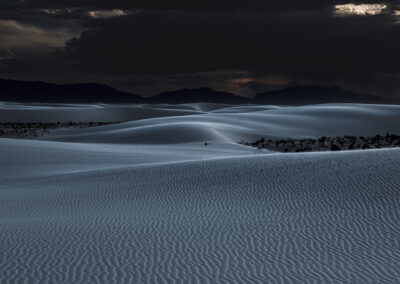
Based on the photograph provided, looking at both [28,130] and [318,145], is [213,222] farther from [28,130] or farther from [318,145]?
[28,130]

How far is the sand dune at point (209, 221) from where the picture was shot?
6.50m

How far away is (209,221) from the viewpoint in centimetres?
934

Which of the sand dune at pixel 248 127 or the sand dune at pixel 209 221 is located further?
the sand dune at pixel 248 127

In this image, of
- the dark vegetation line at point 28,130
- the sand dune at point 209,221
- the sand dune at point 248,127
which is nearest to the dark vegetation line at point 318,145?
the sand dune at point 248,127

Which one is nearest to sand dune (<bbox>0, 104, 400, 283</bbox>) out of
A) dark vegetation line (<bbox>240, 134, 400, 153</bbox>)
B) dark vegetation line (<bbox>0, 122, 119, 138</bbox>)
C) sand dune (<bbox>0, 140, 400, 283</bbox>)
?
sand dune (<bbox>0, 140, 400, 283</bbox>)

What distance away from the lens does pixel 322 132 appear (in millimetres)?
44688

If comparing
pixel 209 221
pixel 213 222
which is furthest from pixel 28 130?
pixel 213 222

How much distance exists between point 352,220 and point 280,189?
10.1ft

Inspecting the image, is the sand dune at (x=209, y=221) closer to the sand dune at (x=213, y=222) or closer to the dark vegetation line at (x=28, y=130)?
the sand dune at (x=213, y=222)

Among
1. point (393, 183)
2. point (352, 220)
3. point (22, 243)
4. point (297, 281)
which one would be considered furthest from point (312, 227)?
point (22, 243)

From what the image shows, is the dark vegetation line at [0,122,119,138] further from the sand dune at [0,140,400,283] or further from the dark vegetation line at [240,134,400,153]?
the sand dune at [0,140,400,283]

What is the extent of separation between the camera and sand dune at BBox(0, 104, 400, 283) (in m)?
6.50

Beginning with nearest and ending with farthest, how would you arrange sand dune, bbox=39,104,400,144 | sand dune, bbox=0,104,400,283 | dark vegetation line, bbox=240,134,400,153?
sand dune, bbox=0,104,400,283 → dark vegetation line, bbox=240,134,400,153 → sand dune, bbox=39,104,400,144

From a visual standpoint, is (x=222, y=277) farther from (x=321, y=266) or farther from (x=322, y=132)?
(x=322, y=132)
